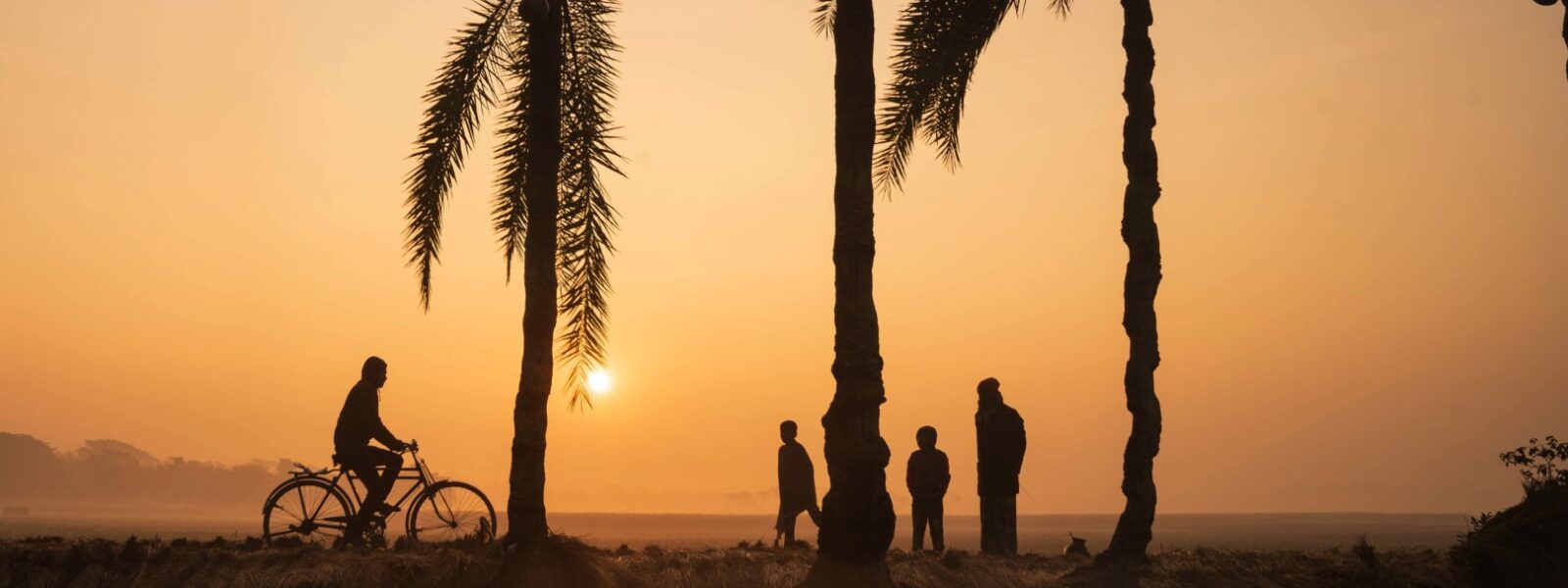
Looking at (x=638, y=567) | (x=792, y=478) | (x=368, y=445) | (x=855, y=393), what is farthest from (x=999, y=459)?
(x=368, y=445)

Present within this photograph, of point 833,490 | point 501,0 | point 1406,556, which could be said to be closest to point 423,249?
point 501,0

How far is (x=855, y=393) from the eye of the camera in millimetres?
15352

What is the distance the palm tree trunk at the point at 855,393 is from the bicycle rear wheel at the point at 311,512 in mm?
6900

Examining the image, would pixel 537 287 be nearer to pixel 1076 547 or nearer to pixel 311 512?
pixel 311 512

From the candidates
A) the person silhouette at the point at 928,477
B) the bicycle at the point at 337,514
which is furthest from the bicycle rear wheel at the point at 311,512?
the person silhouette at the point at 928,477

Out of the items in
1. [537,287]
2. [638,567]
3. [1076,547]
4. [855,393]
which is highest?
[537,287]

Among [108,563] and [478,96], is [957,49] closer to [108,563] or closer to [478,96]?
[478,96]

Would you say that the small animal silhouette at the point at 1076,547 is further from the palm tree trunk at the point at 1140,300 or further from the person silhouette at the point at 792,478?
the person silhouette at the point at 792,478

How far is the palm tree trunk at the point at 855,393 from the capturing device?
15094mm

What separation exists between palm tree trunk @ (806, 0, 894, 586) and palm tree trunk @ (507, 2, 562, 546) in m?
3.59

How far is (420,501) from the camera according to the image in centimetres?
1848

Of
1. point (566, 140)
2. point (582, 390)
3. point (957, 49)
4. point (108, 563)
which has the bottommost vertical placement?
point (108, 563)

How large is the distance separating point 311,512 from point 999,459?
32.4ft

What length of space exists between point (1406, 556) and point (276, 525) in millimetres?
15028
